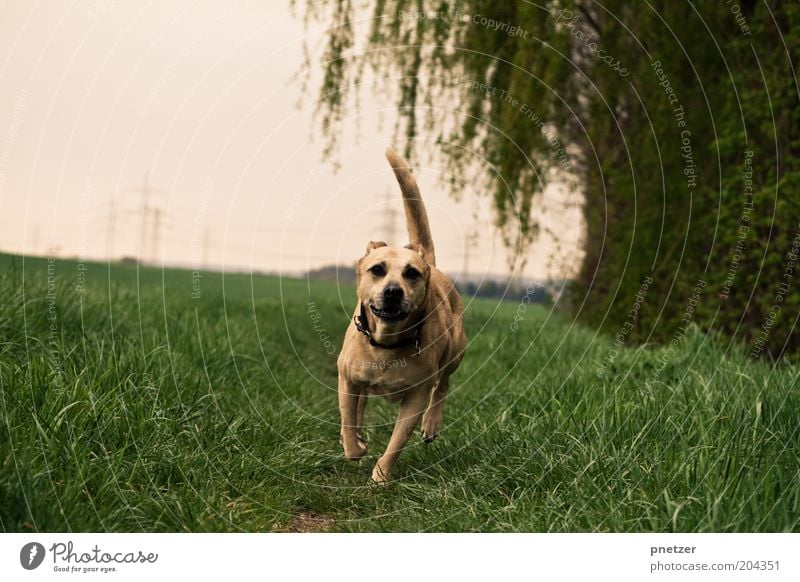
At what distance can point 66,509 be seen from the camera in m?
3.31

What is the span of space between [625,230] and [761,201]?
207cm

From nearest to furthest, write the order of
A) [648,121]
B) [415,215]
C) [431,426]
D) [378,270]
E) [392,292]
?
[392,292]
[378,270]
[415,215]
[431,426]
[648,121]

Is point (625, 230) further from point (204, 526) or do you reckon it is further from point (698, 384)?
point (204, 526)

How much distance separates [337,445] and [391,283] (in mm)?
1758

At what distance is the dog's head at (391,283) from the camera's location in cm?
417

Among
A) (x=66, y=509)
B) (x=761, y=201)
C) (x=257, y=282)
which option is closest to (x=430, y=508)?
(x=66, y=509)

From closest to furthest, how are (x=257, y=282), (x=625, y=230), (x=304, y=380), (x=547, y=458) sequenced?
(x=547, y=458) < (x=304, y=380) < (x=625, y=230) < (x=257, y=282)

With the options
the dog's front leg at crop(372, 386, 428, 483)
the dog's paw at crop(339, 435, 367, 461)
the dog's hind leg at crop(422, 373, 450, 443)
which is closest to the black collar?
the dog's front leg at crop(372, 386, 428, 483)

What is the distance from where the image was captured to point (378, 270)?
14.1 feet

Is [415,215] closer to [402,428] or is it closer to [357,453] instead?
[402,428]
